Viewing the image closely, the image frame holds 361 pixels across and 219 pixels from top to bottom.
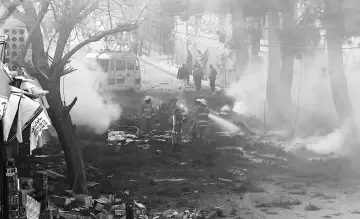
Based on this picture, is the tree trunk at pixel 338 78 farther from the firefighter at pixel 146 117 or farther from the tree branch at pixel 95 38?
the tree branch at pixel 95 38

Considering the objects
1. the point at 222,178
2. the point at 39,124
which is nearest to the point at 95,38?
the point at 222,178

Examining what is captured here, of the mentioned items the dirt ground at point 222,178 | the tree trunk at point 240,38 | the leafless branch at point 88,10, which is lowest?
the dirt ground at point 222,178

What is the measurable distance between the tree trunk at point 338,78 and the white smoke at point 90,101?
25.6ft

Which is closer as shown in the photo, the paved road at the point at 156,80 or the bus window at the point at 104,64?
the bus window at the point at 104,64

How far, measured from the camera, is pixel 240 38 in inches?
1128

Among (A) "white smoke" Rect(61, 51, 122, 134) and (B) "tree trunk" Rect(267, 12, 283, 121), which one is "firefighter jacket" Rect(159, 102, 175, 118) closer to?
(A) "white smoke" Rect(61, 51, 122, 134)

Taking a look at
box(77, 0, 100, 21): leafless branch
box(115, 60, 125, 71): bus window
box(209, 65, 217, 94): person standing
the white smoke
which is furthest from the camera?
box(209, 65, 217, 94): person standing

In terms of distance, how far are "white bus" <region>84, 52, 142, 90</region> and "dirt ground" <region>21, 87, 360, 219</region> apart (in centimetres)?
968

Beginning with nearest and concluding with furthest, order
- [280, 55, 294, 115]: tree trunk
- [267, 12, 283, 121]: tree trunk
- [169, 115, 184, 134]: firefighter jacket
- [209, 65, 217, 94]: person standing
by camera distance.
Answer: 1. [169, 115, 184, 134]: firefighter jacket
2. [280, 55, 294, 115]: tree trunk
3. [267, 12, 283, 121]: tree trunk
4. [209, 65, 217, 94]: person standing

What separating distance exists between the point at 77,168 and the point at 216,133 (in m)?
8.95

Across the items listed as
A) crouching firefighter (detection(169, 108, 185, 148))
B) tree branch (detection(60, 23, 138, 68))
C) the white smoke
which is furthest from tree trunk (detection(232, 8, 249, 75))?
tree branch (detection(60, 23, 138, 68))

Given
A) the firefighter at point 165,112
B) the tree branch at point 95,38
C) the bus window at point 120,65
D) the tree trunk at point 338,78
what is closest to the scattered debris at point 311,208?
the tree branch at point 95,38

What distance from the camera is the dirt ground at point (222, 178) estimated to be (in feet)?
40.1

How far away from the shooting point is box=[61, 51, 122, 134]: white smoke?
21.4 m
